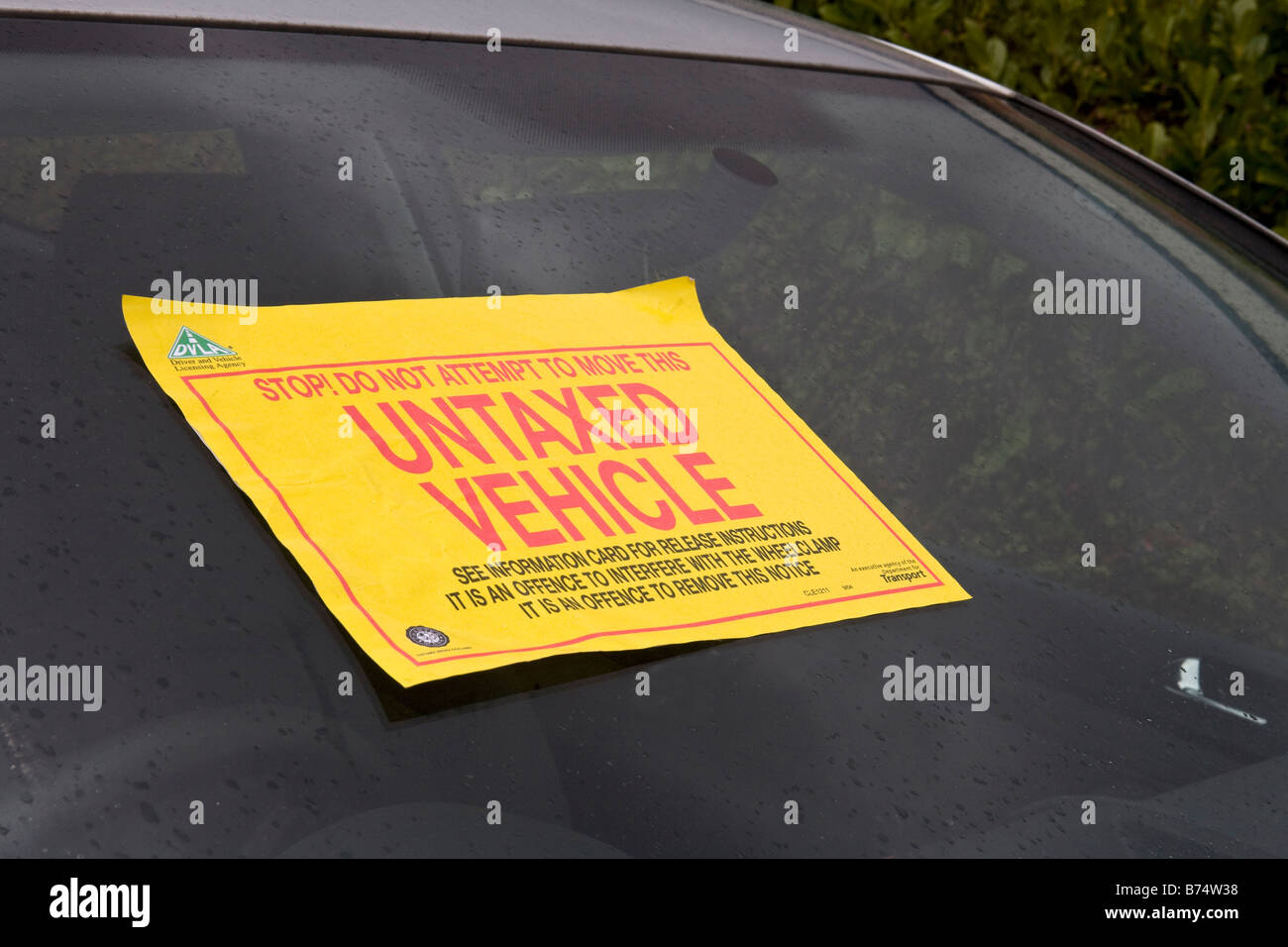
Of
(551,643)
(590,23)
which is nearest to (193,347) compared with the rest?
(551,643)

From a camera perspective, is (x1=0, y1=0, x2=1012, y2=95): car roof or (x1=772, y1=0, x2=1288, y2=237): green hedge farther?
(x1=772, y1=0, x2=1288, y2=237): green hedge

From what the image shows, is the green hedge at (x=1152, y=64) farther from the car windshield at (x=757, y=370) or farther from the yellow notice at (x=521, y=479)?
the yellow notice at (x=521, y=479)

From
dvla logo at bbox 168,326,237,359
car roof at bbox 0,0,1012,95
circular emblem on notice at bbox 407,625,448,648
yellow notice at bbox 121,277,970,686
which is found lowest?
circular emblem on notice at bbox 407,625,448,648

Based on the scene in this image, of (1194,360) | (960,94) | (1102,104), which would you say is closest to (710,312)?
(1194,360)

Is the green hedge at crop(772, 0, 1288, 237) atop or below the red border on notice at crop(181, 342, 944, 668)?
atop

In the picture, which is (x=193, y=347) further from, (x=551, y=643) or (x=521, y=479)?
(x=551, y=643)

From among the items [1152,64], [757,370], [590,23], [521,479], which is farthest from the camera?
[1152,64]

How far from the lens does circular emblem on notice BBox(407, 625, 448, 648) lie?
0.85 metres

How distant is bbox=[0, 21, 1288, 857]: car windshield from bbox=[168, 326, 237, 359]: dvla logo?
0.03 meters

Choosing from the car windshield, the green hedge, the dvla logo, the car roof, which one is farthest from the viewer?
the green hedge

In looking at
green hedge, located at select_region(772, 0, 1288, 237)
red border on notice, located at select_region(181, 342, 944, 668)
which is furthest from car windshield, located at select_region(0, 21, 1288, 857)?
green hedge, located at select_region(772, 0, 1288, 237)

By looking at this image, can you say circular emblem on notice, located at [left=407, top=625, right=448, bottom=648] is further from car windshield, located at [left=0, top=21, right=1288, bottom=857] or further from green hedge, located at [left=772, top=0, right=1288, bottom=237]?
green hedge, located at [left=772, top=0, right=1288, bottom=237]

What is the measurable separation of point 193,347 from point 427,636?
1.05 ft

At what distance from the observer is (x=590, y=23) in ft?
4.81
